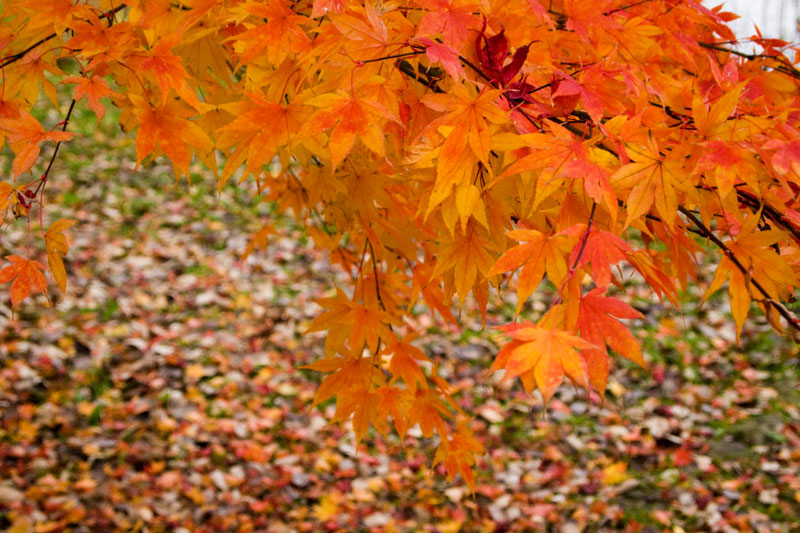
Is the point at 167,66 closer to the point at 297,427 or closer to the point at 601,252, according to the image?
the point at 601,252

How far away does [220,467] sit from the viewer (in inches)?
132

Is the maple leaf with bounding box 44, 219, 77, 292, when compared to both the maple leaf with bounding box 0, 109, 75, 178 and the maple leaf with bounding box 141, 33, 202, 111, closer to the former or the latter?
the maple leaf with bounding box 0, 109, 75, 178

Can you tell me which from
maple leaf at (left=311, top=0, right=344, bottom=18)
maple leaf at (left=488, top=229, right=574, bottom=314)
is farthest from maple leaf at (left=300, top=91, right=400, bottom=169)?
maple leaf at (left=488, top=229, right=574, bottom=314)

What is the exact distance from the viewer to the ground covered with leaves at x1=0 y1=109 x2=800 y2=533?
3090mm

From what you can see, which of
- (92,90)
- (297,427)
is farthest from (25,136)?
(297,427)

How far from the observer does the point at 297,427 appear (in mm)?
3738

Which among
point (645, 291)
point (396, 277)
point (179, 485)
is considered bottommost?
point (179, 485)

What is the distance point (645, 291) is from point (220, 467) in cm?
359

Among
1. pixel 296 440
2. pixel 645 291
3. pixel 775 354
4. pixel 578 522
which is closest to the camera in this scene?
pixel 578 522

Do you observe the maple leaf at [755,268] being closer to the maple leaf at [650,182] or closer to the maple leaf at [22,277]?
the maple leaf at [650,182]

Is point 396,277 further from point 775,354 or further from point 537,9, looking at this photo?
point 775,354

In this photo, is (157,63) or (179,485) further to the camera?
(179,485)

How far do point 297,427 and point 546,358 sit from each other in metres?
3.14

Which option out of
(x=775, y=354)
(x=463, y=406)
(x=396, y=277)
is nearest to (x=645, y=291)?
(x=775, y=354)
